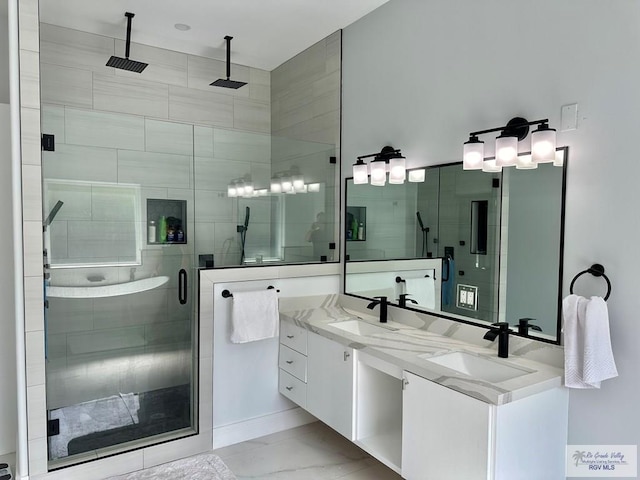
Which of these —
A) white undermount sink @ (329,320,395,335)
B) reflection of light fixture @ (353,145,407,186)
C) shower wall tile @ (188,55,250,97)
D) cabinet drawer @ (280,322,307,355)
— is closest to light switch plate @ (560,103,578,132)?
reflection of light fixture @ (353,145,407,186)

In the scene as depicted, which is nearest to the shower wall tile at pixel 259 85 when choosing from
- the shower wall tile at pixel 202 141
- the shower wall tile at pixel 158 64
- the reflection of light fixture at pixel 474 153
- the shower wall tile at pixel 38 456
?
the shower wall tile at pixel 158 64

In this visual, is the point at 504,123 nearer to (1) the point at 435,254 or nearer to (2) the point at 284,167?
(1) the point at 435,254

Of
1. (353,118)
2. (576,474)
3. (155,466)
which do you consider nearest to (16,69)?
(353,118)

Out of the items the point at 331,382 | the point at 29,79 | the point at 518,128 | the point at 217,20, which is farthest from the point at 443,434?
the point at 217,20

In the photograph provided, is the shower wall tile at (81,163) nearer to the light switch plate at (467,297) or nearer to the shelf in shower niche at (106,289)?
the shelf in shower niche at (106,289)

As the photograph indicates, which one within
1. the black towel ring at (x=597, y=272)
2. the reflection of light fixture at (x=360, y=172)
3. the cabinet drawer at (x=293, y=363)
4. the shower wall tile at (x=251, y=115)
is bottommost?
the cabinet drawer at (x=293, y=363)

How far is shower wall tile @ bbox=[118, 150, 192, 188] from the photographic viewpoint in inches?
103

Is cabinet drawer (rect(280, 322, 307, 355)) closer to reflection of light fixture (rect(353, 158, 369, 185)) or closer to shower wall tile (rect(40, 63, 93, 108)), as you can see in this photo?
reflection of light fixture (rect(353, 158, 369, 185))

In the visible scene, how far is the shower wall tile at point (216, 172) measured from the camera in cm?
285

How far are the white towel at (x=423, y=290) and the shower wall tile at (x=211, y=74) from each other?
2313 millimetres

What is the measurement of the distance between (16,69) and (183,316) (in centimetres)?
160

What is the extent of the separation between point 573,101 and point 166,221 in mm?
2241

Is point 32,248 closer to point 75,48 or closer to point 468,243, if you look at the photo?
point 75,48

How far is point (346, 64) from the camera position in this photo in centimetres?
320
